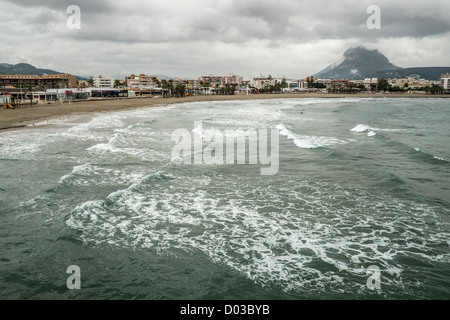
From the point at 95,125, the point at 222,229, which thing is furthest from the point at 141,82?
the point at 222,229

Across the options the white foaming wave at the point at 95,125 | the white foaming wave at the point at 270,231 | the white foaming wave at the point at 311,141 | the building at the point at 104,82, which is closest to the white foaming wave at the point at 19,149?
the white foaming wave at the point at 95,125

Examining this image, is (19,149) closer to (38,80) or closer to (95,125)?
(95,125)

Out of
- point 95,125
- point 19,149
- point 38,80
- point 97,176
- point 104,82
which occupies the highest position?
point 104,82

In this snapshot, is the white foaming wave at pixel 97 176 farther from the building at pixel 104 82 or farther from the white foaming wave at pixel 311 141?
the building at pixel 104 82

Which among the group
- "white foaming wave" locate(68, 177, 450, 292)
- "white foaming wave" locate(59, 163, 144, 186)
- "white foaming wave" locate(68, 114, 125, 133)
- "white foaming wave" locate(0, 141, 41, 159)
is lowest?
"white foaming wave" locate(68, 177, 450, 292)

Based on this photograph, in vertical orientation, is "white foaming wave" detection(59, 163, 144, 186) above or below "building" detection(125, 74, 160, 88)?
below

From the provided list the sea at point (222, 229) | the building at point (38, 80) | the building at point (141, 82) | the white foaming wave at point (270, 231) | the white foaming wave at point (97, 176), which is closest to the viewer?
the sea at point (222, 229)

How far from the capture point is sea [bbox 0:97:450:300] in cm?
677

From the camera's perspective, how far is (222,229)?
952 centimetres

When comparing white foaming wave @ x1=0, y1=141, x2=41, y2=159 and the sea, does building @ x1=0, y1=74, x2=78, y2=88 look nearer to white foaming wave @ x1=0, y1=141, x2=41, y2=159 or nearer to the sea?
white foaming wave @ x1=0, y1=141, x2=41, y2=159

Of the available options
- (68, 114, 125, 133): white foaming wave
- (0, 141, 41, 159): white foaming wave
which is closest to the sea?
(0, 141, 41, 159): white foaming wave

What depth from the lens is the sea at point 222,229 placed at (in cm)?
677

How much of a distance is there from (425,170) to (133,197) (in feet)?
47.7
